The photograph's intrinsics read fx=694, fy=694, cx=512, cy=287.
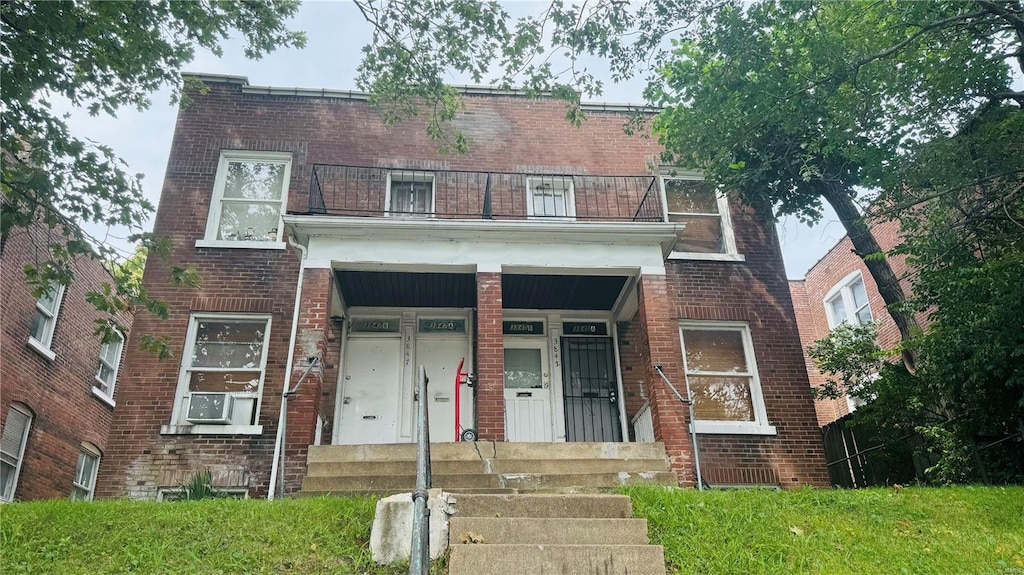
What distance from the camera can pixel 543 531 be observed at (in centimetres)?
557

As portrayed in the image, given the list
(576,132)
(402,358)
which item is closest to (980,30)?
(576,132)

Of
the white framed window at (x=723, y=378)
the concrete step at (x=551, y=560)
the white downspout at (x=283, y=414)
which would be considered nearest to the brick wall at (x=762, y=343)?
the white framed window at (x=723, y=378)

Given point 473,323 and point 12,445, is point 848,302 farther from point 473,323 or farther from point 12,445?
point 12,445

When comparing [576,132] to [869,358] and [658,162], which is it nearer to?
[658,162]

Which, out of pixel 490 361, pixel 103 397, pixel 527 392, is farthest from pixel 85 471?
pixel 490 361

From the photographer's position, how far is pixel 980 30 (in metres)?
8.79

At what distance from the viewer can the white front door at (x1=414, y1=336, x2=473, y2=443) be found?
35.5 feet

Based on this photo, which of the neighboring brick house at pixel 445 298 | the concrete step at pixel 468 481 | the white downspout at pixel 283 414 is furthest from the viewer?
the neighboring brick house at pixel 445 298

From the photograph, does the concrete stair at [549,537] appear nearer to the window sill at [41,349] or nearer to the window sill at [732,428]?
the window sill at [732,428]

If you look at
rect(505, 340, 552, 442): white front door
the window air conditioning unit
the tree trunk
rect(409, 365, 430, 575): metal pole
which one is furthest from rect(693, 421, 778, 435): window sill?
the window air conditioning unit

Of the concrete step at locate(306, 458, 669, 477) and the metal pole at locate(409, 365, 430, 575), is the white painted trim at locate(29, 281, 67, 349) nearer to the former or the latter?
the concrete step at locate(306, 458, 669, 477)

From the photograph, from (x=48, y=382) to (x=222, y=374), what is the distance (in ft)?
18.9

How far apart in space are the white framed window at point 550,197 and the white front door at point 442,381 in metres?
2.64

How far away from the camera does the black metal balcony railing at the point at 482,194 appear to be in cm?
1155
